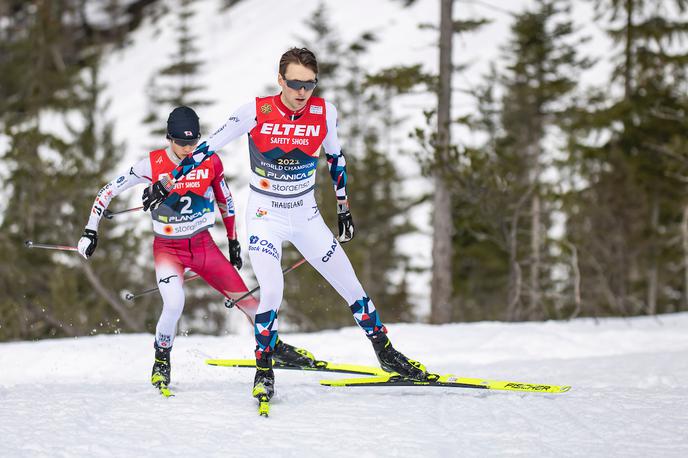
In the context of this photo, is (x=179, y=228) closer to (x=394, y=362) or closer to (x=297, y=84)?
(x=297, y=84)

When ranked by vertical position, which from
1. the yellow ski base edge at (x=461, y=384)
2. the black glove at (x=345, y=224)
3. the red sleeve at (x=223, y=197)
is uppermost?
the red sleeve at (x=223, y=197)

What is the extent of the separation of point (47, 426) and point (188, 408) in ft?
2.91

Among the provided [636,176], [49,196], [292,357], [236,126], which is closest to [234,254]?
[292,357]

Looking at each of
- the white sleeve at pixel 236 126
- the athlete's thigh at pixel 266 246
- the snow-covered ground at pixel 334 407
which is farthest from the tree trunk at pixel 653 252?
Answer: the white sleeve at pixel 236 126

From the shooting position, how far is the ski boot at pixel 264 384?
4371 millimetres

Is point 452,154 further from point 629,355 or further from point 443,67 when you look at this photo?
point 629,355

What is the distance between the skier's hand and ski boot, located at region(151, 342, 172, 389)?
0.91 m

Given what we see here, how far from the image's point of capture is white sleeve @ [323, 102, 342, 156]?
15.9ft

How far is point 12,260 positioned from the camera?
17.0 m

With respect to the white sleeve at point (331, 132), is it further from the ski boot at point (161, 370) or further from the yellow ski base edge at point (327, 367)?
the ski boot at point (161, 370)

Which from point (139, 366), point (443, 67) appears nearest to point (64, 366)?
point (139, 366)

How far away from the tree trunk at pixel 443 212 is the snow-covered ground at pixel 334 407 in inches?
173

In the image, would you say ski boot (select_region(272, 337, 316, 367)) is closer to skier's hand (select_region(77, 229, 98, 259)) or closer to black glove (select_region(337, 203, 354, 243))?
black glove (select_region(337, 203, 354, 243))

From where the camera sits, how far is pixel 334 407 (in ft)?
15.1
